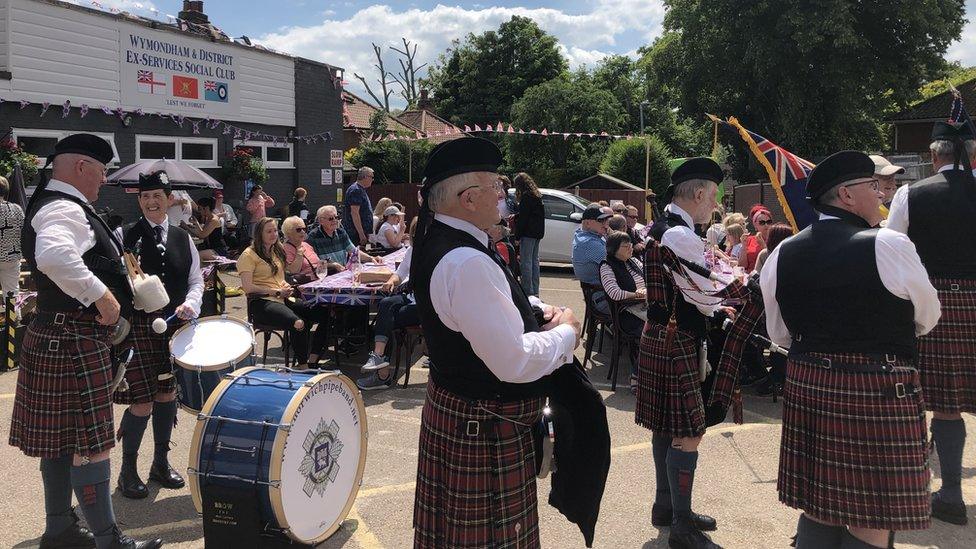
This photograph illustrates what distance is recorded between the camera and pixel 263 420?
3062 millimetres

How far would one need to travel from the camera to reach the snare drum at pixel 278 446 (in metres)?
3.01

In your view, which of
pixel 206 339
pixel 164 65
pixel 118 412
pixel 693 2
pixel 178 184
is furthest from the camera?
pixel 693 2

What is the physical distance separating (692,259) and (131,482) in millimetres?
3412

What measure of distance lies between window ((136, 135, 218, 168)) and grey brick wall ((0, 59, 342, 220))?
0.35ft

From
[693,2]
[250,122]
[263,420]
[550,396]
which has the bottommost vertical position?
[263,420]

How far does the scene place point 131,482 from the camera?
431 centimetres

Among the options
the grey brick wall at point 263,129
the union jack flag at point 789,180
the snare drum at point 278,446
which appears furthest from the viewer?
the grey brick wall at point 263,129

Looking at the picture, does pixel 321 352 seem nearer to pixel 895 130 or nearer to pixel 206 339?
pixel 206 339

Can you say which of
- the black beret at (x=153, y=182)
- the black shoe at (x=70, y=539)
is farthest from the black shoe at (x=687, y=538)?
the black beret at (x=153, y=182)

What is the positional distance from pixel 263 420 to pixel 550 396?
125cm

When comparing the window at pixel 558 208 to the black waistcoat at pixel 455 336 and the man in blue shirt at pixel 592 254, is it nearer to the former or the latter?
the man in blue shirt at pixel 592 254

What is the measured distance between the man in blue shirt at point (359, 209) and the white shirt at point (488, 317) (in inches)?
352

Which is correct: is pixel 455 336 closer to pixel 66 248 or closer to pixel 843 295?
pixel 843 295

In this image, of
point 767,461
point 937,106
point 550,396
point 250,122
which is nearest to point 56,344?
point 550,396
